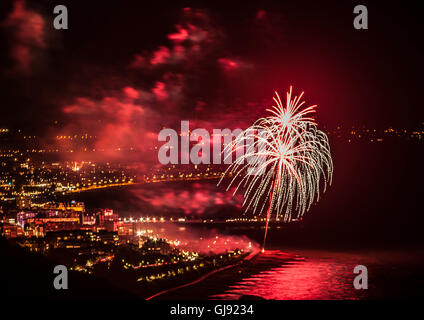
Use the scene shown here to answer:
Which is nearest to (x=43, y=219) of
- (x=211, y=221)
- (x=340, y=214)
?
(x=211, y=221)

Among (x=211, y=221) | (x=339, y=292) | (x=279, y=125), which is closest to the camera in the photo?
(x=279, y=125)

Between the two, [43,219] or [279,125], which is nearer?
[279,125]
